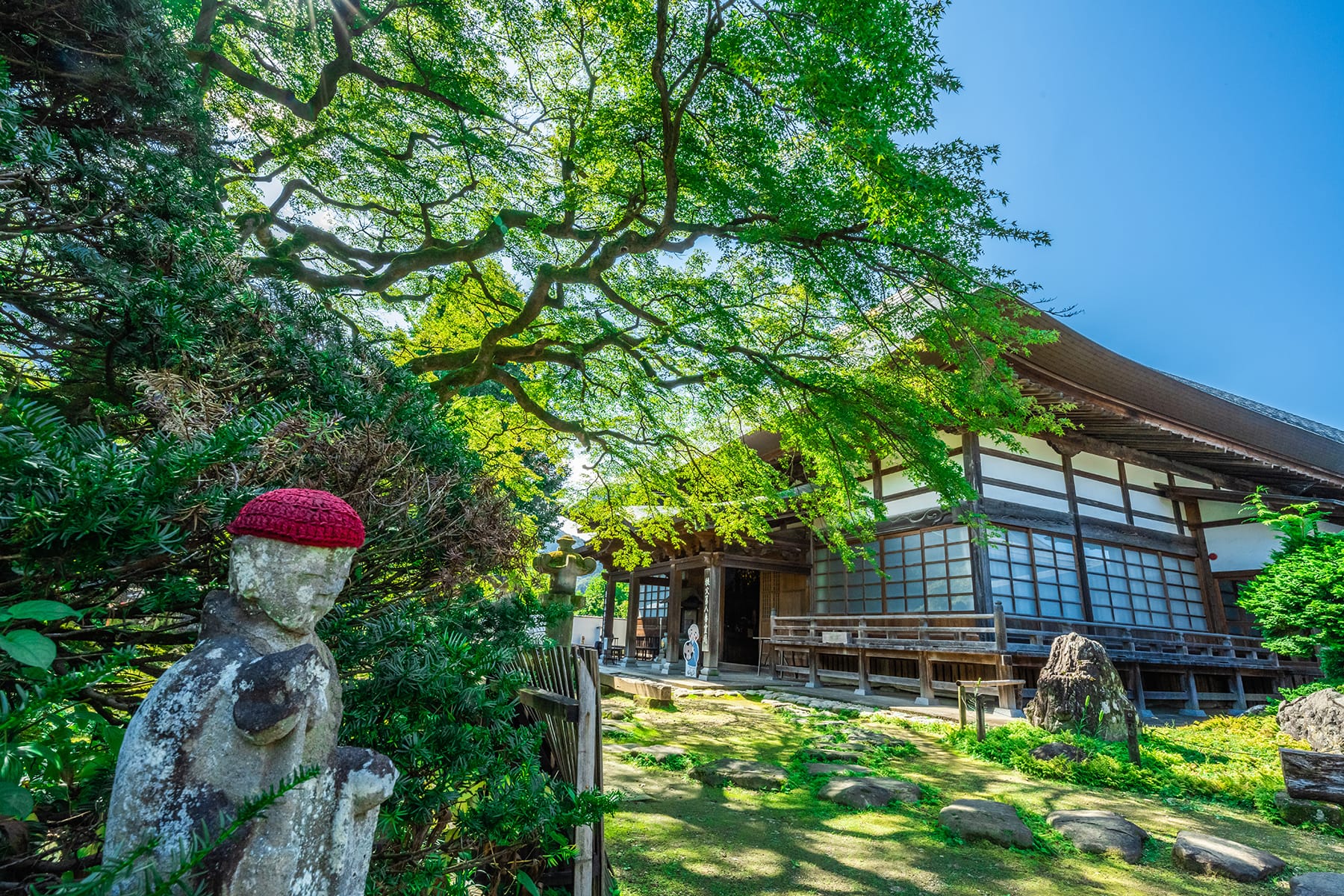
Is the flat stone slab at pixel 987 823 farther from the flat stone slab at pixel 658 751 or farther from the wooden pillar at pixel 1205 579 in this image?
the wooden pillar at pixel 1205 579

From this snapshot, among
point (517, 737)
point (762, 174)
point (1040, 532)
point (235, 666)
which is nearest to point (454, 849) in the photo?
point (517, 737)

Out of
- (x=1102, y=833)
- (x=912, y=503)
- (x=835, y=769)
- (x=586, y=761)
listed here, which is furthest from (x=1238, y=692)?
(x=586, y=761)

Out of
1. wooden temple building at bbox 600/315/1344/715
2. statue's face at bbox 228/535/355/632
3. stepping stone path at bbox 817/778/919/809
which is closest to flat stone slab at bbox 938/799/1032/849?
stepping stone path at bbox 817/778/919/809

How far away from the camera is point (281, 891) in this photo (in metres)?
1.24

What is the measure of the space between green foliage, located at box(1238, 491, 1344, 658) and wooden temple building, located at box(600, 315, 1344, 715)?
2.36 m

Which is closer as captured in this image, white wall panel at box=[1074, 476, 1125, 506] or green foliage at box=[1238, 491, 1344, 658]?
green foliage at box=[1238, 491, 1344, 658]

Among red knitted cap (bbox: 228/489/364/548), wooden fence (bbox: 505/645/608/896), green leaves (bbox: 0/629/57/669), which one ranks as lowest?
wooden fence (bbox: 505/645/608/896)

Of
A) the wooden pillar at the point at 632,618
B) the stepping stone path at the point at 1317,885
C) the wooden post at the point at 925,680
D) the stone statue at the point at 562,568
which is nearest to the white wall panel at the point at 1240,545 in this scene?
the wooden post at the point at 925,680

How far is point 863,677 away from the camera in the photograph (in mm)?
11328

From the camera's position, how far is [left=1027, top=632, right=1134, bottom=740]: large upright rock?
7082 millimetres

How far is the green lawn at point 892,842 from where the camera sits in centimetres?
339

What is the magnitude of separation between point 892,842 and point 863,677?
25.5 feet

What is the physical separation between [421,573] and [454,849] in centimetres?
101

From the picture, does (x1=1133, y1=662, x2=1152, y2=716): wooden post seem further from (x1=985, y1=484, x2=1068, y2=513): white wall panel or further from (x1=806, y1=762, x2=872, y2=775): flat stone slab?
(x1=806, y1=762, x2=872, y2=775): flat stone slab
